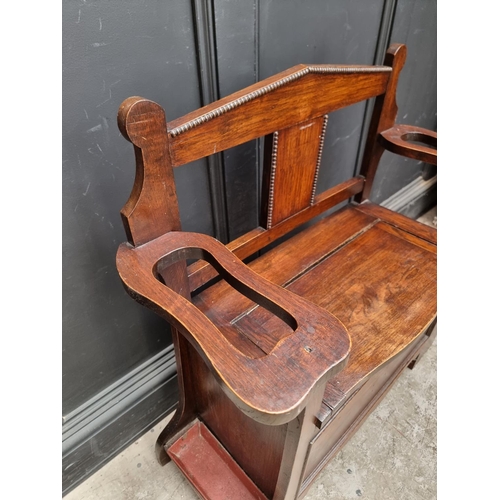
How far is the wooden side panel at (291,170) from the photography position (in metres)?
0.91

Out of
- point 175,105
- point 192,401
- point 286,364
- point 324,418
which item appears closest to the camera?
point 286,364

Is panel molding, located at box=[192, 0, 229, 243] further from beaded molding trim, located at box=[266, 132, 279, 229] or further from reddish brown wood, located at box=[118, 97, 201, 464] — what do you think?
reddish brown wood, located at box=[118, 97, 201, 464]

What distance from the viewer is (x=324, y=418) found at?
706 millimetres

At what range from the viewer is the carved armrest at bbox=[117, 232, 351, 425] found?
0.51 metres

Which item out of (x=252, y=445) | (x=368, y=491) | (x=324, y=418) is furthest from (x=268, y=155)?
(x=368, y=491)

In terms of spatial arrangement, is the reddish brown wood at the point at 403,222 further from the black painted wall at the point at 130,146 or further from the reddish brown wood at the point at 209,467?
the reddish brown wood at the point at 209,467

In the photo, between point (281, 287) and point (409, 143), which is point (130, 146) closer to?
point (281, 287)

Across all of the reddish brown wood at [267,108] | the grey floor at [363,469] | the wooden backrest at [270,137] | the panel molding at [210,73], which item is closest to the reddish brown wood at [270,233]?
the wooden backrest at [270,137]

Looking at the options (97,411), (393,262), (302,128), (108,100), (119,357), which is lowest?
(97,411)

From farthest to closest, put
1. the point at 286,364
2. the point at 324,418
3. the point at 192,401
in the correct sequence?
the point at 192,401
the point at 324,418
the point at 286,364

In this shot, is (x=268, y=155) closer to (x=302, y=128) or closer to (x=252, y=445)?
(x=302, y=128)

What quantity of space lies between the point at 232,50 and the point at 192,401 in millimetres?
891

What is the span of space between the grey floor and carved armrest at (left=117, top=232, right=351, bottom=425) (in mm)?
774

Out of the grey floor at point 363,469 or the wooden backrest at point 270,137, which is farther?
the grey floor at point 363,469
